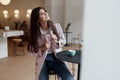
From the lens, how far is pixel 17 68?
4090 millimetres

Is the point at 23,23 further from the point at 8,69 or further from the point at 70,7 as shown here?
the point at 8,69

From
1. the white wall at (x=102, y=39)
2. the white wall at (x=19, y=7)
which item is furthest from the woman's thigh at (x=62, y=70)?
the white wall at (x=19, y=7)

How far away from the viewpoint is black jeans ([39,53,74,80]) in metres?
2.06

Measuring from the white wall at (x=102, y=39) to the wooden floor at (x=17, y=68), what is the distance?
9.73ft

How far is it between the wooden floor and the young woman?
1.26 meters

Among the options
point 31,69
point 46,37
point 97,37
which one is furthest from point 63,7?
point 97,37

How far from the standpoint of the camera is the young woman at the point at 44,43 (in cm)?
211

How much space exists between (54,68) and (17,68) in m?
2.13

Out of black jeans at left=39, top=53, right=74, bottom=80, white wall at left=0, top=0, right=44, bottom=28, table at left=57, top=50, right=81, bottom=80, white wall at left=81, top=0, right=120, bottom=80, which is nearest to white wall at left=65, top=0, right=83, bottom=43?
white wall at left=0, top=0, right=44, bottom=28

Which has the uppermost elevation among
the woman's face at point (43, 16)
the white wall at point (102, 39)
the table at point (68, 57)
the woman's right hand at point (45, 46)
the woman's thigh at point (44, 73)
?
the woman's face at point (43, 16)

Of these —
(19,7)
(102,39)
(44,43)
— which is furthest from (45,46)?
(19,7)

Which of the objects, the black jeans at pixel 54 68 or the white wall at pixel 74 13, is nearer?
the black jeans at pixel 54 68

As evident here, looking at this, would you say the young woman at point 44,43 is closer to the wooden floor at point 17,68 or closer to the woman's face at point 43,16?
the woman's face at point 43,16

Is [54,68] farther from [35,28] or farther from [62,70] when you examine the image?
[35,28]
